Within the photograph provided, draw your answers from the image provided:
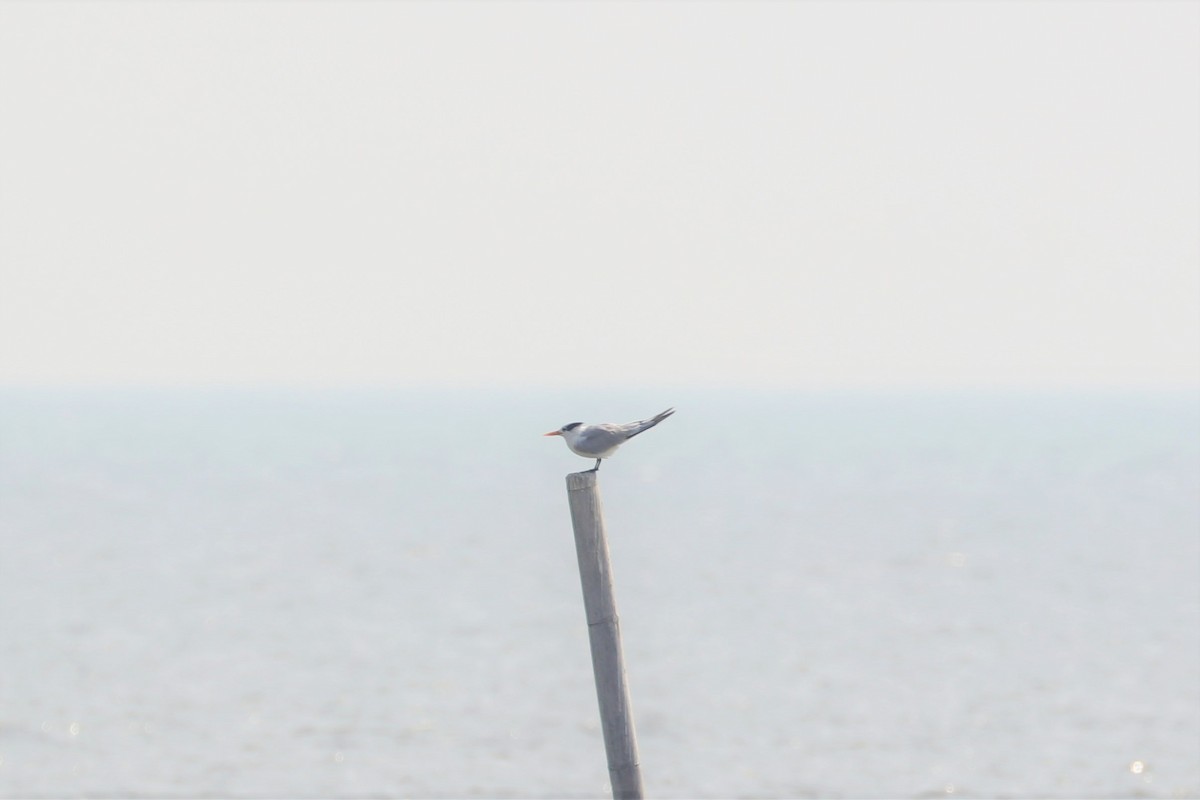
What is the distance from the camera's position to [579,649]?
34375 mm

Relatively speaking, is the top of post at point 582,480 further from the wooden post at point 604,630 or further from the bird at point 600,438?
the bird at point 600,438

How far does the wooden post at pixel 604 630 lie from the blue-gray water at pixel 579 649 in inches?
575

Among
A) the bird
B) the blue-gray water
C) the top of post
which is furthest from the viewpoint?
the blue-gray water

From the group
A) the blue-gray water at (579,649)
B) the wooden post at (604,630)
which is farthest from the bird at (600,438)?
the blue-gray water at (579,649)

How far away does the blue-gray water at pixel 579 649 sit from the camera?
24359mm

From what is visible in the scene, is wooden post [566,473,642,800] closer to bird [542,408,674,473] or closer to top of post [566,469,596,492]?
top of post [566,469,596,492]

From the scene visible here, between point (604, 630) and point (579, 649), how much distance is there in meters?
26.2

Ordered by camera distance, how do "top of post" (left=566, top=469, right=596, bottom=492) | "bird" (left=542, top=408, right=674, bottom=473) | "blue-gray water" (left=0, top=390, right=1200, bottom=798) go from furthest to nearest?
"blue-gray water" (left=0, top=390, right=1200, bottom=798) → "bird" (left=542, top=408, right=674, bottom=473) → "top of post" (left=566, top=469, right=596, bottom=492)

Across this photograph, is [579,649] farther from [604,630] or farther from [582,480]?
[582,480]

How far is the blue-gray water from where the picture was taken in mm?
24359

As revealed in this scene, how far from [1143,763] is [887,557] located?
1292 inches

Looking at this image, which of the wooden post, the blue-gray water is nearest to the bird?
the wooden post

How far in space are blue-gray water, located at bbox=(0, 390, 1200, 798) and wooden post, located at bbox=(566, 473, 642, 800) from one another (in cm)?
1460

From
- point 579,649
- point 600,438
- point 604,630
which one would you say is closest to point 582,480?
point 600,438
